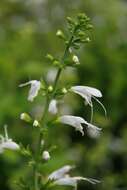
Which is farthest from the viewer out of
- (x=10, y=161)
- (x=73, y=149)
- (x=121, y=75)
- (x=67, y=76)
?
(x=121, y=75)

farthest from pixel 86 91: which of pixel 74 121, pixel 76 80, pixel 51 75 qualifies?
pixel 76 80

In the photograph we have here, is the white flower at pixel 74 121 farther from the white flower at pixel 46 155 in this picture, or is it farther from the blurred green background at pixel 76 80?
the blurred green background at pixel 76 80

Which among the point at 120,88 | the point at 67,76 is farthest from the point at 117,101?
the point at 67,76

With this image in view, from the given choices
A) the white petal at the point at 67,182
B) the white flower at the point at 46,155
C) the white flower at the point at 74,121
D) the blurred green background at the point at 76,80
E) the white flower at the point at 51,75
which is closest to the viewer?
the white flower at the point at 46,155

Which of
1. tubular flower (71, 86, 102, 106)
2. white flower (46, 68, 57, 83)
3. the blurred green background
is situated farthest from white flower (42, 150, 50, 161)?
white flower (46, 68, 57, 83)

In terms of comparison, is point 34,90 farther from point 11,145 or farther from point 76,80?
point 76,80

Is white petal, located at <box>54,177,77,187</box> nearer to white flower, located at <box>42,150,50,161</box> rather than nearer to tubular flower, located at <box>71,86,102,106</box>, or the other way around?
white flower, located at <box>42,150,50,161</box>

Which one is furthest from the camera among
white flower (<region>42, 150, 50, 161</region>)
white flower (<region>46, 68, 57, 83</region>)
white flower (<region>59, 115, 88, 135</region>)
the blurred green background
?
white flower (<region>46, 68, 57, 83</region>)

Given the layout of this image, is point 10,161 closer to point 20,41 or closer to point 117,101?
point 117,101

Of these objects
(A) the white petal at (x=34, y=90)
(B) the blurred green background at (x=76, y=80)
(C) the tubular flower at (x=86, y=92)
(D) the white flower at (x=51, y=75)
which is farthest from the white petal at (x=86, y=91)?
(D) the white flower at (x=51, y=75)
